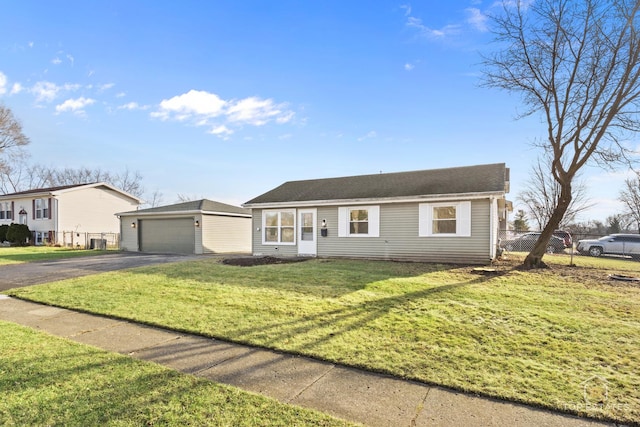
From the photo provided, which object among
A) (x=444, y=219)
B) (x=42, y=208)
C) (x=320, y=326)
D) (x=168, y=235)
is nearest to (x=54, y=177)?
(x=42, y=208)

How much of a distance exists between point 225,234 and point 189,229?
214 centimetres

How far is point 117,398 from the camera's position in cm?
295

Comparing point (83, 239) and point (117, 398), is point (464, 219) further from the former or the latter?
point (83, 239)

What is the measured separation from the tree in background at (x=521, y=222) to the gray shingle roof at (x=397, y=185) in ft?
76.4

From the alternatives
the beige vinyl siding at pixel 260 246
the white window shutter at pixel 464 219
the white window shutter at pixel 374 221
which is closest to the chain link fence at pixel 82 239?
the beige vinyl siding at pixel 260 246

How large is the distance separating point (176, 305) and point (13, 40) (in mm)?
13802

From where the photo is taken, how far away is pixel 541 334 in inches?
184

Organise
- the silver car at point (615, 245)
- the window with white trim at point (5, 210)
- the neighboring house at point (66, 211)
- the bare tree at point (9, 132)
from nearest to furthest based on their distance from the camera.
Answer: the silver car at point (615, 245), the neighboring house at point (66, 211), the window with white trim at point (5, 210), the bare tree at point (9, 132)

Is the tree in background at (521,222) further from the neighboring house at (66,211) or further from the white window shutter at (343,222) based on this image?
the neighboring house at (66,211)

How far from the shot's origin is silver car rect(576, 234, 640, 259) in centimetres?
1836

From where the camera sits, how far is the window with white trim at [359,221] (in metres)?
14.0

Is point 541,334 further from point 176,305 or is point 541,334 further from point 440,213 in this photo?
point 440,213

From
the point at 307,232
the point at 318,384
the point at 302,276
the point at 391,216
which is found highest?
the point at 391,216

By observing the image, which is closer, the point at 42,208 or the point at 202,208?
the point at 202,208
